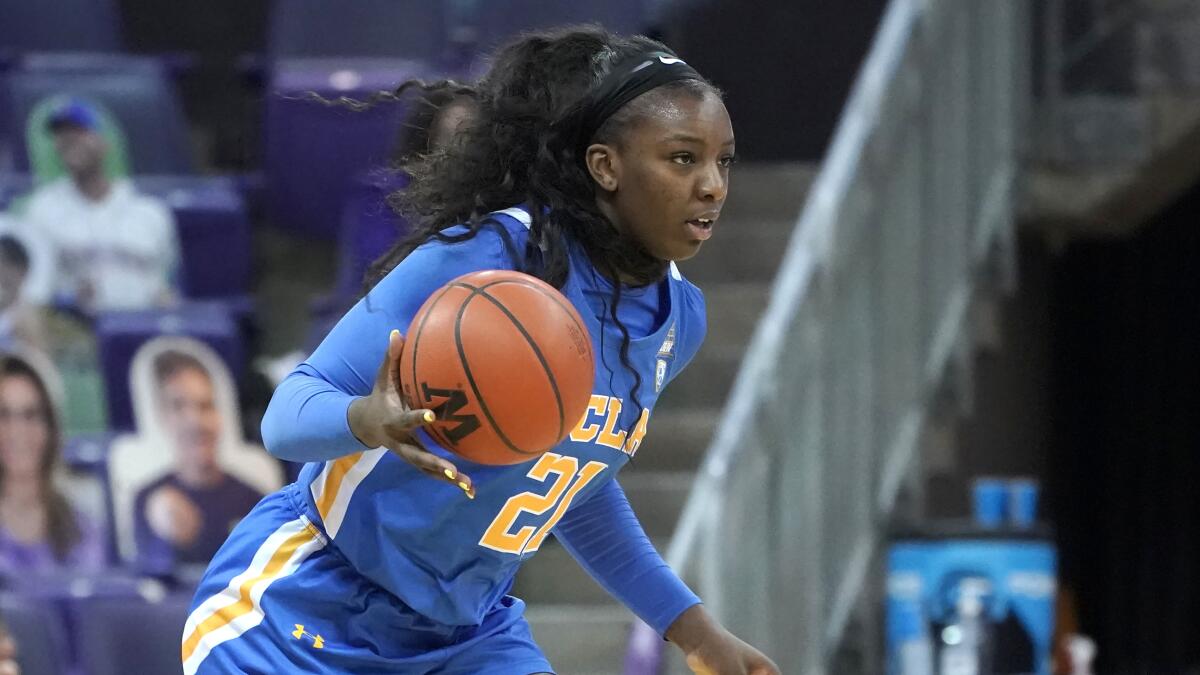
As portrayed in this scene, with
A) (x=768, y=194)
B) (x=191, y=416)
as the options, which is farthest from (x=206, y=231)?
(x=768, y=194)

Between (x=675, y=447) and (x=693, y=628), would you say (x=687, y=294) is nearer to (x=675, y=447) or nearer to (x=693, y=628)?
(x=693, y=628)

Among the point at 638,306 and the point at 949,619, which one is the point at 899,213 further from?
the point at 638,306

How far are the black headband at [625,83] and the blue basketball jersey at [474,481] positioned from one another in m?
0.17

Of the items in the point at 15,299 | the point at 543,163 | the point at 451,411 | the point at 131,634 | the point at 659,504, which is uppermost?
the point at 543,163

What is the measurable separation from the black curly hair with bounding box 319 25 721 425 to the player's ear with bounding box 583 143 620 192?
2 centimetres

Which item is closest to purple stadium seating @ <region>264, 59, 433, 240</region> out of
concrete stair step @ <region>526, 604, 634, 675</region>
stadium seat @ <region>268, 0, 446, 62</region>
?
stadium seat @ <region>268, 0, 446, 62</region>

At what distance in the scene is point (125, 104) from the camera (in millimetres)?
7074

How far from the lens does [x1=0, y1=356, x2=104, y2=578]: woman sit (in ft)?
20.0

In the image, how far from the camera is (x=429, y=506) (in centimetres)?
277

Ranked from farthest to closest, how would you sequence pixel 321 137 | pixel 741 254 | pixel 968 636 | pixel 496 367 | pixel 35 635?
pixel 741 254 < pixel 321 137 < pixel 968 636 < pixel 35 635 < pixel 496 367

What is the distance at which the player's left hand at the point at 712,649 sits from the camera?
10.2 feet

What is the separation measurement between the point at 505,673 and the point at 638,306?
23.0 inches

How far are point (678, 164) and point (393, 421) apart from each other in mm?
643

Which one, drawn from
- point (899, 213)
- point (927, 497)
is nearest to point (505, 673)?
point (899, 213)
